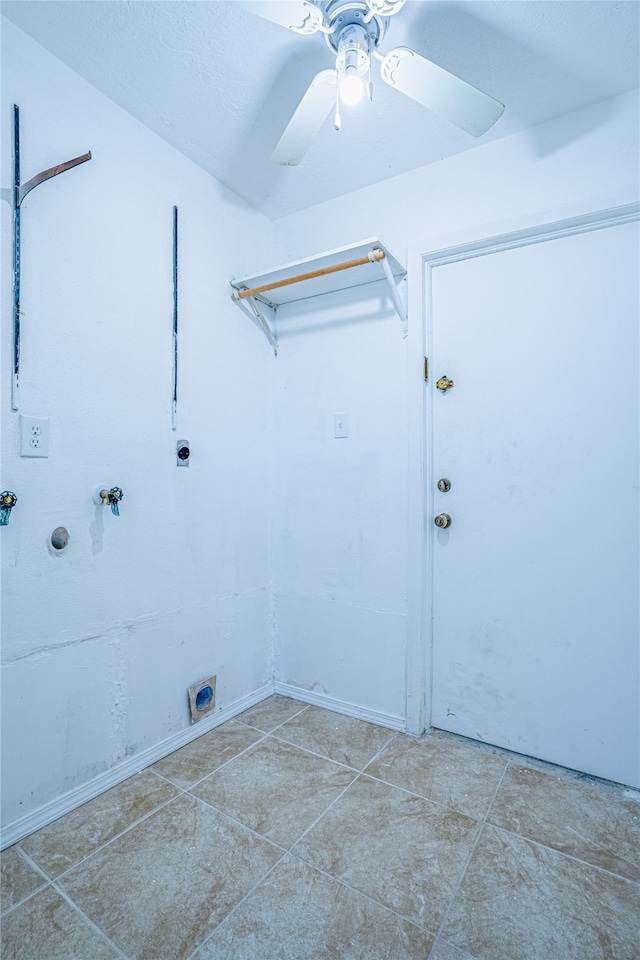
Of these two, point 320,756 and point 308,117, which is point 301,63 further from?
point 320,756

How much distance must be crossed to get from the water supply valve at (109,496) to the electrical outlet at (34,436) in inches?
7.7

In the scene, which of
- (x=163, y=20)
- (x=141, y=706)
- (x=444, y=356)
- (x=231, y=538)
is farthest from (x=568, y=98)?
(x=141, y=706)

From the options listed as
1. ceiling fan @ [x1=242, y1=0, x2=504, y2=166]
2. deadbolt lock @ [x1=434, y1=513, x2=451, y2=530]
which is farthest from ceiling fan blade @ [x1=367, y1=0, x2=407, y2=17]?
deadbolt lock @ [x1=434, y1=513, x2=451, y2=530]

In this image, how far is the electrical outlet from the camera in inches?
52.5

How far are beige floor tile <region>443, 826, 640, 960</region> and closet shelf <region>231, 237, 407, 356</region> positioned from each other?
1.80 metres

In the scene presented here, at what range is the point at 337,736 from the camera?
1.87 meters

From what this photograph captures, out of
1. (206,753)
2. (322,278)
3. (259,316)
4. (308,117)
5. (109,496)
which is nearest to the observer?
(308,117)

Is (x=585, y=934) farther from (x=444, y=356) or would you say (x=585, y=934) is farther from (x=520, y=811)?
(x=444, y=356)

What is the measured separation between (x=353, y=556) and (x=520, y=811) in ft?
3.36

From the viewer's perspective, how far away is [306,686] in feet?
7.11

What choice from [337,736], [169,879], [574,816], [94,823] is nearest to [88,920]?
[169,879]

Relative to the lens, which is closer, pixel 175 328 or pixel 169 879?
pixel 169 879

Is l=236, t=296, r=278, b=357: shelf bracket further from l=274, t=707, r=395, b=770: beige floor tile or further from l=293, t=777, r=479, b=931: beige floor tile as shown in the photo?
l=293, t=777, r=479, b=931: beige floor tile

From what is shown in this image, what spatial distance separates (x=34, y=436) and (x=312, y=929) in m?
1.42
